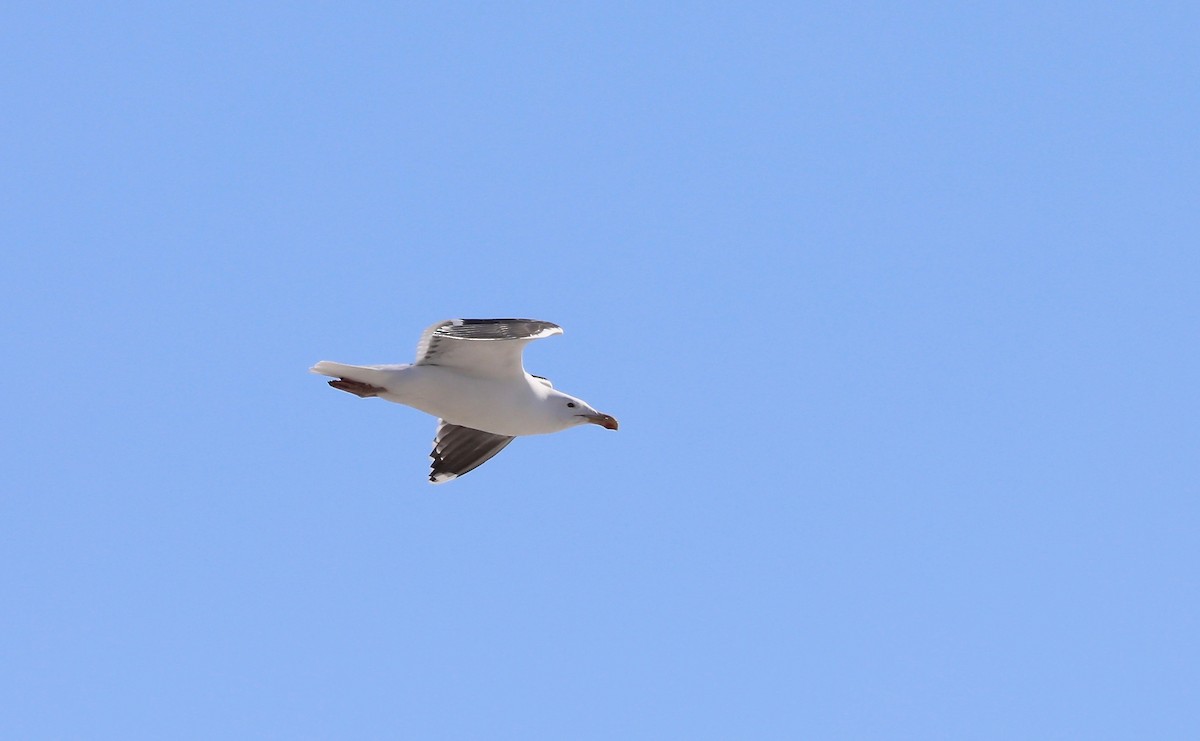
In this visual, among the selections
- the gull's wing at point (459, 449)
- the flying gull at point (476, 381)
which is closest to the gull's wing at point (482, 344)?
the flying gull at point (476, 381)

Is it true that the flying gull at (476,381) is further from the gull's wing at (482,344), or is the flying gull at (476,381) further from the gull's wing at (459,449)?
the gull's wing at (459,449)

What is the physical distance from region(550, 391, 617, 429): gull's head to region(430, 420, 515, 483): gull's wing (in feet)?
4.62

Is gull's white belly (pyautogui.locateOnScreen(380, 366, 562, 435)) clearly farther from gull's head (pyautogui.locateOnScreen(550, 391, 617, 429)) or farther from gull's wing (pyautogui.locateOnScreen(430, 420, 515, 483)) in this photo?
gull's wing (pyautogui.locateOnScreen(430, 420, 515, 483))

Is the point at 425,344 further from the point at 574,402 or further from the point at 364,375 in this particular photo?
the point at 574,402

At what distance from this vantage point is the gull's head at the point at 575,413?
584 inches

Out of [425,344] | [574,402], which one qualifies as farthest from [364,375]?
[574,402]

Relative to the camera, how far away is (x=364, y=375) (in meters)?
13.8

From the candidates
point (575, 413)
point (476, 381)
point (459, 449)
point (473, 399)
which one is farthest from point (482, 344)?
point (459, 449)

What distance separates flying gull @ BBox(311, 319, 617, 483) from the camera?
45.0ft

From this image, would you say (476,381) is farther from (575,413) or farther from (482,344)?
(575,413)

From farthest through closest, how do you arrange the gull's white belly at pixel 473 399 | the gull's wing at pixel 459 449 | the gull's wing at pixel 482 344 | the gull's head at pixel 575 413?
the gull's wing at pixel 459 449, the gull's head at pixel 575 413, the gull's white belly at pixel 473 399, the gull's wing at pixel 482 344

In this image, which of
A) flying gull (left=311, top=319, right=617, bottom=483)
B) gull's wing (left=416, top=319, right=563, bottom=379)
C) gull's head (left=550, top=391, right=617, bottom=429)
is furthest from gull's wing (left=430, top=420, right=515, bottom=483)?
gull's wing (left=416, top=319, right=563, bottom=379)

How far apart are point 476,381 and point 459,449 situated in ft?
7.32

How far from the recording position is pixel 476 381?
1418 cm
